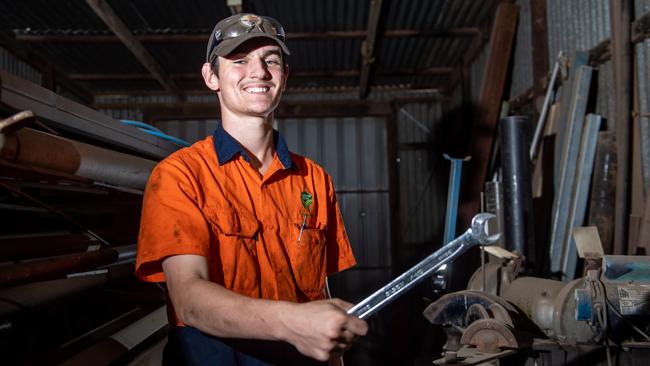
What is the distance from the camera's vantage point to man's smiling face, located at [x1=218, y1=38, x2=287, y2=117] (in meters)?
1.70

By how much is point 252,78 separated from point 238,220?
46 cm

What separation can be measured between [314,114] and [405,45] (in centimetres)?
209

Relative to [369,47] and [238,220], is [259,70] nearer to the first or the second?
[238,220]

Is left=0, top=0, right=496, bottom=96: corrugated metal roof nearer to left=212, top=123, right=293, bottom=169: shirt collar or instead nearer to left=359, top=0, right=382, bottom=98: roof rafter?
left=359, top=0, right=382, bottom=98: roof rafter

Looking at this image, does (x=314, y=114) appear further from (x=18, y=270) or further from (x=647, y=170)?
(x=18, y=270)

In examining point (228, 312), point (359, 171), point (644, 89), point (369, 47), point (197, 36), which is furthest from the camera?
point (359, 171)

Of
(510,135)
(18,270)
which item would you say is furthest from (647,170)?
(18,270)

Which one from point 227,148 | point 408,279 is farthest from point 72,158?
point 408,279

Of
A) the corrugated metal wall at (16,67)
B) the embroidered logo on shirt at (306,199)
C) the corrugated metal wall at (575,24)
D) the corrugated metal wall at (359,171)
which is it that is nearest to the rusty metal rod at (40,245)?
the embroidered logo on shirt at (306,199)

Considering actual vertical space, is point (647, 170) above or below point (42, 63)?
below

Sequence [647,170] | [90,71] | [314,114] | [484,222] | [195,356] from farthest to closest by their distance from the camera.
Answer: [314,114] < [90,71] < [647,170] < [484,222] < [195,356]

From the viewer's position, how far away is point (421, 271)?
1.59m

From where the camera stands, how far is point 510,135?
4078 mm

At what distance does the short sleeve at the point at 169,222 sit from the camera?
1.40m
